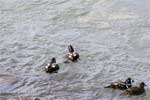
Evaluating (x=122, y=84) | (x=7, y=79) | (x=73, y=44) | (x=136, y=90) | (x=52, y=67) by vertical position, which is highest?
(x=73, y=44)

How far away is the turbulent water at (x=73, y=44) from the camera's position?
44.4 feet

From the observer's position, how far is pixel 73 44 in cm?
1688

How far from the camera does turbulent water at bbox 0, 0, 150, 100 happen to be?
1352 centimetres

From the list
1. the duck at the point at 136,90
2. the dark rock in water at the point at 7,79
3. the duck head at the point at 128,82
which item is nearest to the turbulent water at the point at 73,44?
the dark rock in water at the point at 7,79

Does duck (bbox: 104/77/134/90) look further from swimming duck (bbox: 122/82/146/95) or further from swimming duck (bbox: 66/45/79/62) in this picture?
swimming duck (bbox: 66/45/79/62)

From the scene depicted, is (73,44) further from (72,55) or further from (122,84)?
(122,84)

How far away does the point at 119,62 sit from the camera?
1522 cm

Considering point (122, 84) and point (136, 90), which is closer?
point (136, 90)

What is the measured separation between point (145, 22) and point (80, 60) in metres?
4.07

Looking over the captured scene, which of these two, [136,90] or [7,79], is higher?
[7,79]

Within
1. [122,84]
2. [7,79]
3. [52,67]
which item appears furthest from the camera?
[52,67]

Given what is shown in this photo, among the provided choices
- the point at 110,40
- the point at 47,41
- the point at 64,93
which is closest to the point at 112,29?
the point at 110,40

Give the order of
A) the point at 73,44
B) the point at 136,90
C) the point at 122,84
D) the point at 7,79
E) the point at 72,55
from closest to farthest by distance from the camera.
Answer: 1. the point at 136,90
2. the point at 122,84
3. the point at 7,79
4. the point at 72,55
5. the point at 73,44

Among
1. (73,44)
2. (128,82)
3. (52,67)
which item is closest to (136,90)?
(128,82)
